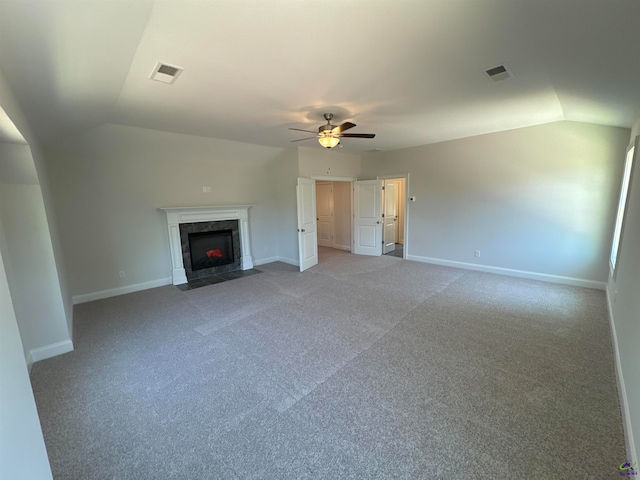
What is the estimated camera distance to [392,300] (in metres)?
4.12

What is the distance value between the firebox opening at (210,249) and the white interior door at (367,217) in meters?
3.38

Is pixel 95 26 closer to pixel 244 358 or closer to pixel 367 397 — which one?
pixel 244 358

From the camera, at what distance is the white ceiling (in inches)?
60.7

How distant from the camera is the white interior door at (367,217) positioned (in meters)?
7.00

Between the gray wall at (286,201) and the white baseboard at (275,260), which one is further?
the white baseboard at (275,260)

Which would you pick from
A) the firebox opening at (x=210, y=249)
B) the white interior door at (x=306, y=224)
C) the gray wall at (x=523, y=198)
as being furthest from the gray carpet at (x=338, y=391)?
the white interior door at (x=306, y=224)

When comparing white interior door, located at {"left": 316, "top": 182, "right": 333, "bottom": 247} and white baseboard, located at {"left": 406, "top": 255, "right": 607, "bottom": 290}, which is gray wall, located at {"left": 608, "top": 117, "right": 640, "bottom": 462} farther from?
white interior door, located at {"left": 316, "top": 182, "right": 333, "bottom": 247}

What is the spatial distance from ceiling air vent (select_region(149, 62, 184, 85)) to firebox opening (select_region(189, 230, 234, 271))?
344cm

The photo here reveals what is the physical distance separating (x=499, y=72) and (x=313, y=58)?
1709 mm

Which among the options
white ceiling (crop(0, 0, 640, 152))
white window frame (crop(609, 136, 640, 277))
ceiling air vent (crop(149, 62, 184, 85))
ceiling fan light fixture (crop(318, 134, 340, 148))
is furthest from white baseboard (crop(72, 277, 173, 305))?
white window frame (crop(609, 136, 640, 277))

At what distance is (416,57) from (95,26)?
2.20 meters

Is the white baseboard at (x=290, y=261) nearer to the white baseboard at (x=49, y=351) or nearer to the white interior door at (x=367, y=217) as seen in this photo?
the white interior door at (x=367, y=217)

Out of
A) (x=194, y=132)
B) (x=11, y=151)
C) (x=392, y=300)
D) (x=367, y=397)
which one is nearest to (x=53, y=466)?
(x=367, y=397)

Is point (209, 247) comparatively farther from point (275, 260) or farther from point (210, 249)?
point (275, 260)
